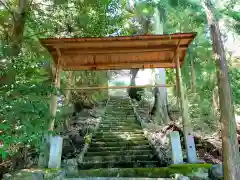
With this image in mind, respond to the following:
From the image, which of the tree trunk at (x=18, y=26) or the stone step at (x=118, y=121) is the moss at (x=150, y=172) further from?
the stone step at (x=118, y=121)

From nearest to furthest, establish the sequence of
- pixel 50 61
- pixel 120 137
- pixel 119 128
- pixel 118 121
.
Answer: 1. pixel 50 61
2. pixel 120 137
3. pixel 119 128
4. pixel 118 121

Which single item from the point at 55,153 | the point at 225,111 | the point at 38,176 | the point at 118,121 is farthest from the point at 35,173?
the point at 118,121

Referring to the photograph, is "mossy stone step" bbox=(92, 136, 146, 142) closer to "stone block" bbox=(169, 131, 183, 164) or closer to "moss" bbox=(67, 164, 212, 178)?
"moss" bbox=(67, 164, 212, 178)

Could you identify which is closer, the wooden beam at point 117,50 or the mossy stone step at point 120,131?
the wooden beam at point 117,50

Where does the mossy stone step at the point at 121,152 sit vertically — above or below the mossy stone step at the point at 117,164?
above

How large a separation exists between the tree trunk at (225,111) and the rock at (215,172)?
74 cm

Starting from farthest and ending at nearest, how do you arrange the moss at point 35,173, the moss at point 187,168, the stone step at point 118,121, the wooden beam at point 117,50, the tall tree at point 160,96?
the tall tree at point 160,96 < the stone step at point 118,121 < the wooden beam at point 117,50 < the moss at point 187,168 < the moss at point 35,173

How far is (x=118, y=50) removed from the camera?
6.70m

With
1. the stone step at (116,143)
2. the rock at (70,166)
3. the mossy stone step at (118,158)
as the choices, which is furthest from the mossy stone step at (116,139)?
the rock at (70,166)

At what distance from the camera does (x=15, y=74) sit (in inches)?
→ 180

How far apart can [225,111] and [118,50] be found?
3268 millimetres

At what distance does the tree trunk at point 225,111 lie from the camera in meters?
4.48

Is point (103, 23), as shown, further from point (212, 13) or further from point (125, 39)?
point (212, 13)

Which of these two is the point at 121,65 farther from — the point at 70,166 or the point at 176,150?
the point at 70,166
